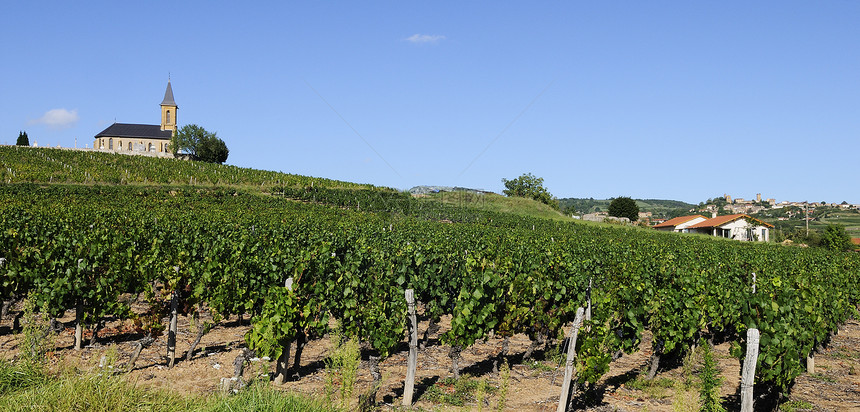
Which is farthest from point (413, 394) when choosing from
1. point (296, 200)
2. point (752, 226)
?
point (752, 226)

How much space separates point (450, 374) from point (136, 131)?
360 ft

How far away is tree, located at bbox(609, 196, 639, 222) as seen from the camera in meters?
90.7

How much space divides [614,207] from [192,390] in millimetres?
91032

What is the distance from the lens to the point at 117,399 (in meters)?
6.02

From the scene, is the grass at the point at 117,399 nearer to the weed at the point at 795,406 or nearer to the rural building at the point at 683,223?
the weed at the point at 795,406

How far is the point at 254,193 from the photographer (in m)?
47.7

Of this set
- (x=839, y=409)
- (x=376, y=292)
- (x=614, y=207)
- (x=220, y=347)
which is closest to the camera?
(x=839, y=409)

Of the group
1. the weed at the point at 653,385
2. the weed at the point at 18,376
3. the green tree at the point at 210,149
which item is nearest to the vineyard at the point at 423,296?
the weed at the point at 653,385

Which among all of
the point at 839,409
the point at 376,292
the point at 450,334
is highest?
the point at 376,292

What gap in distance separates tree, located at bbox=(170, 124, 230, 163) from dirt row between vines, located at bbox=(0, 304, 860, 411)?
2819 inches

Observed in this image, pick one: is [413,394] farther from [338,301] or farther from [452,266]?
[452,266]

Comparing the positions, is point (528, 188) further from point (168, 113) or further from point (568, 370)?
point (568, 370)

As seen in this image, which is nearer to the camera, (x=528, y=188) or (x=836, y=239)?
(x=836, y=239)

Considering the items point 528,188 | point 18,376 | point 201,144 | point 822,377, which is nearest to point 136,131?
point 201,144
